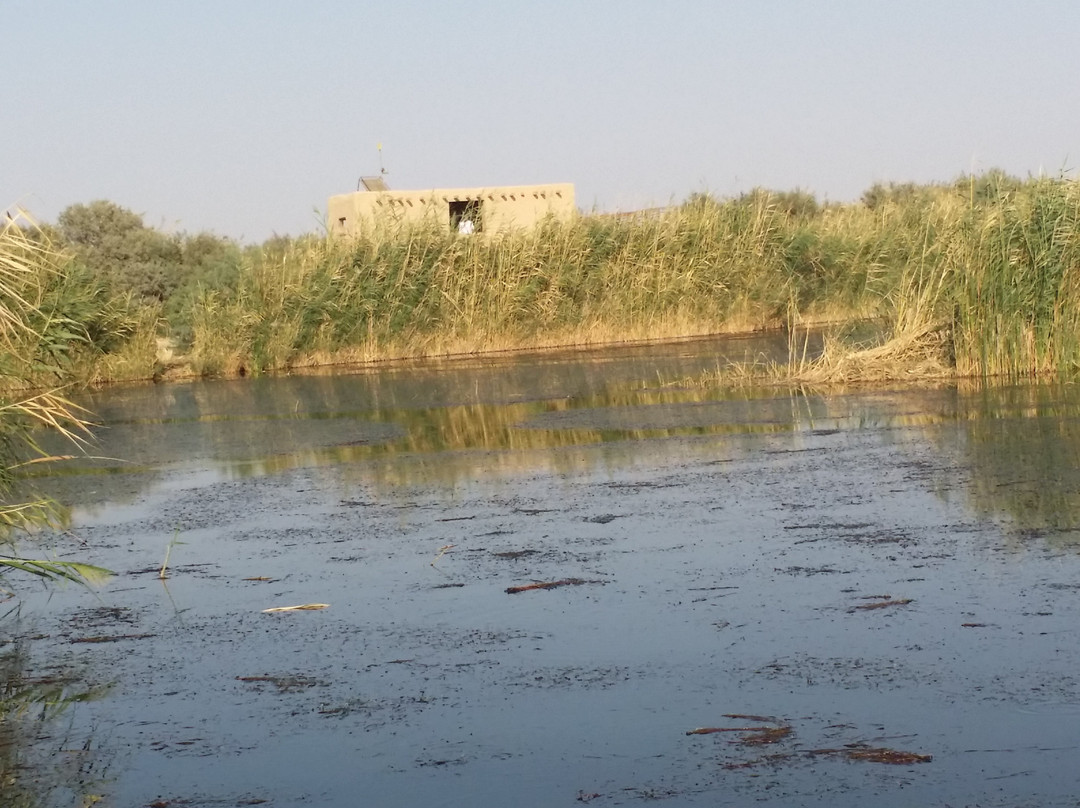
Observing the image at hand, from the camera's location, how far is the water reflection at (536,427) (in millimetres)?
10953

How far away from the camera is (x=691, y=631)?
6.54m

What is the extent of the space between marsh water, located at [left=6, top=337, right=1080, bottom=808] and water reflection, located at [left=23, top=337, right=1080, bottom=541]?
3.7 inches

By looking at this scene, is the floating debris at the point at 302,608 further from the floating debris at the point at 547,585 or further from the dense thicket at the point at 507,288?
the dense thicket at the point at 507,288

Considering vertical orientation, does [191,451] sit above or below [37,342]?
below

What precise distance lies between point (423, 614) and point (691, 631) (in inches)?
57.5

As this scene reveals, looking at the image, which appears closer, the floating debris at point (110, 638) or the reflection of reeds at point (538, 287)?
the floating debris at point (110, 638)

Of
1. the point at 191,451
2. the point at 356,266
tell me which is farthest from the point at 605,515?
the point at 356,266

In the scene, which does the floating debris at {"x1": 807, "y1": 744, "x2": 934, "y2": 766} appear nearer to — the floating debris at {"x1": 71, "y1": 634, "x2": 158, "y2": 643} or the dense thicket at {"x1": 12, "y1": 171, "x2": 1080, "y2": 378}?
the floating debris at {"x1": 71, "y1": 634, "x2": 158, "y2": 643}

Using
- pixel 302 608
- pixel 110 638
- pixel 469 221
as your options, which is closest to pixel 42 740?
pixel 110 638

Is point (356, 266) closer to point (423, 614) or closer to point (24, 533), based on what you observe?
point (24, 533)

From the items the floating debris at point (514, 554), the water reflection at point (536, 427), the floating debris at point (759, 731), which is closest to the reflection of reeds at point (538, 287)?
the water reflection at point (536, 427)

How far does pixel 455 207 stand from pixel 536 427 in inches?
772

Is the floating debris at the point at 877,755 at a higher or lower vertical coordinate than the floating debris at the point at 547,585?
lower

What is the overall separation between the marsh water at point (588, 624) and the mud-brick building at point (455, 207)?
1408cm
